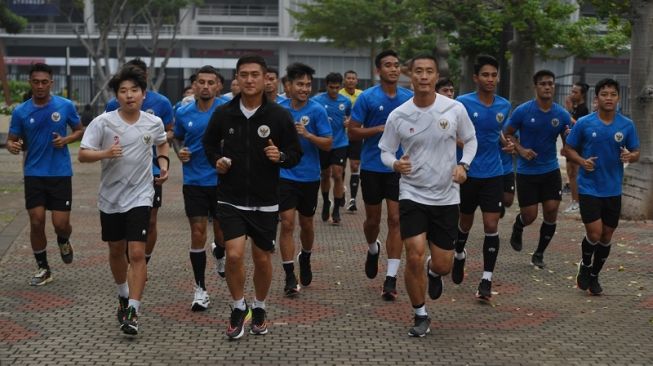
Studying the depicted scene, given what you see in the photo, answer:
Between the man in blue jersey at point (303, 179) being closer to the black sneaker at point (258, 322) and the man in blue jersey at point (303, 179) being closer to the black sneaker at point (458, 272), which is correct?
the black sneaker at point (458, 272)

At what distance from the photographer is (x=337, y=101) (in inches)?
566

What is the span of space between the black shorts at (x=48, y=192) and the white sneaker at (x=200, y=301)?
6.88 feet

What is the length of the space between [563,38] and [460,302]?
11.8 meters

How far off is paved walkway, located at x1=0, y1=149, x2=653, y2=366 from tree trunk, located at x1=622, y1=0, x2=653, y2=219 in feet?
7.88

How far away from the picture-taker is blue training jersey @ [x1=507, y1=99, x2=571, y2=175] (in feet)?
33.3

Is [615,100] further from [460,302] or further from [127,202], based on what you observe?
[127,202]

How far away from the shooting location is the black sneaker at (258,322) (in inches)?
296

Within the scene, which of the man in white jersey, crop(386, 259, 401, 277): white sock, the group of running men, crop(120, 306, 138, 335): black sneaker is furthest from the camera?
crop(386, 259, 401, 277): white sock

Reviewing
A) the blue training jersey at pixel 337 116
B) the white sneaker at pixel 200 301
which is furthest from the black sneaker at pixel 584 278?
the blue training jersey at pixel 337 116

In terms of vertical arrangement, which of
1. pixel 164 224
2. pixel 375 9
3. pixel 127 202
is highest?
pixel 375 9

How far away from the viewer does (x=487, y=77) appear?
912 cm

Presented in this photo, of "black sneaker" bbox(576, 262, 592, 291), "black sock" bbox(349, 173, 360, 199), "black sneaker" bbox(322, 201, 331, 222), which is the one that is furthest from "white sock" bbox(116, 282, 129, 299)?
"black sock" bbox(349, 173, 360, 199)

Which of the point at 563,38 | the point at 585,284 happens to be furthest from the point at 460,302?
the point at 563,38

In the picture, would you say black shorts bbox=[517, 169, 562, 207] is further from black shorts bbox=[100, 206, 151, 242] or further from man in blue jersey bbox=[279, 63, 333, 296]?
black shorts bbox=[100, 206, 151, 242]
